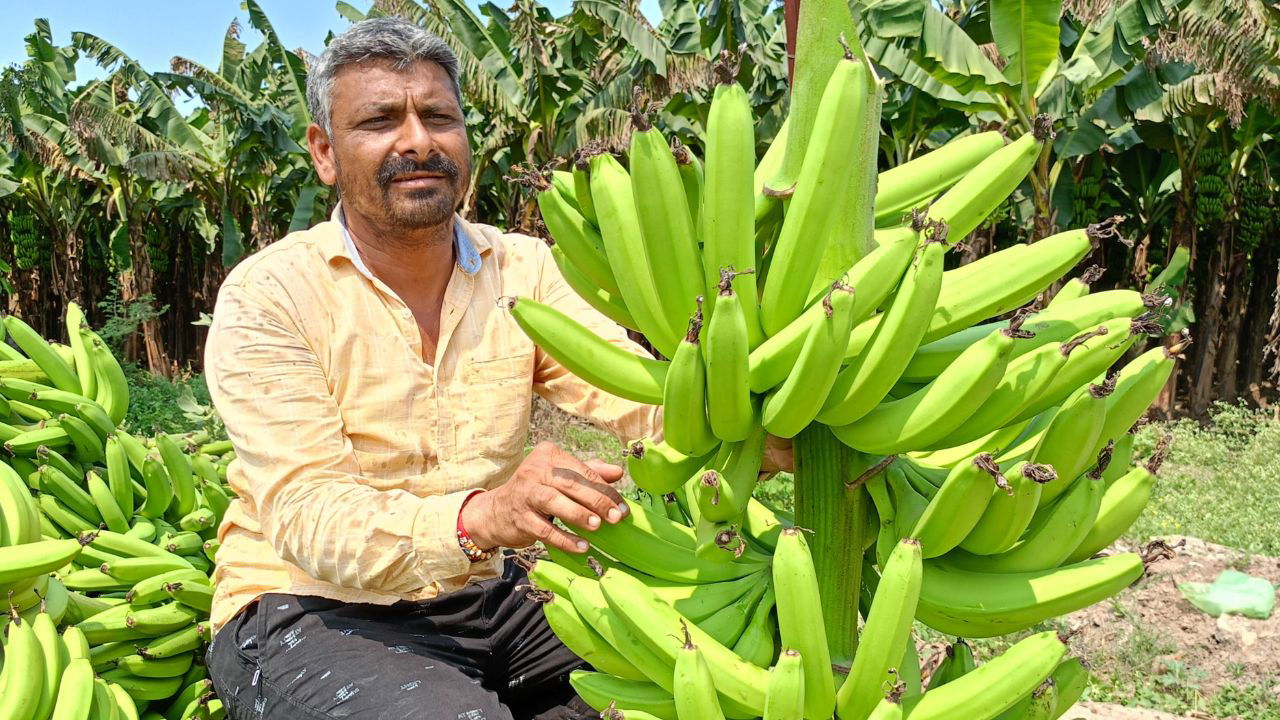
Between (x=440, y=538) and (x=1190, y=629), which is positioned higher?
(x=440, y=538)

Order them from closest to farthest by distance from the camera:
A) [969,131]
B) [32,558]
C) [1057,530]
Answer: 1. [1057,530]
2. [32,558]
3. [969,131]

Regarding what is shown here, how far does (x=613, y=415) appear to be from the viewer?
2596 millimetres

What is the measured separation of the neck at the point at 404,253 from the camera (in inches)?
103

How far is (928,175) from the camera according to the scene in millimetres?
1535

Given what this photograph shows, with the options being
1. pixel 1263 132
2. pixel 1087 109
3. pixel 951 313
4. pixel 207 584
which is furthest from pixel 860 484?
pixel 1263 132

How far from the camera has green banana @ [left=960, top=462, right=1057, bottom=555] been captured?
128 cm

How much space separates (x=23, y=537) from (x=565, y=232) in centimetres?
162

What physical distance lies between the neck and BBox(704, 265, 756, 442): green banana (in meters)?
1.47

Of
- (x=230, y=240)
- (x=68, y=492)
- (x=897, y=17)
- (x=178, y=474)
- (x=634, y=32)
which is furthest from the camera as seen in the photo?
(x=230, y=240)

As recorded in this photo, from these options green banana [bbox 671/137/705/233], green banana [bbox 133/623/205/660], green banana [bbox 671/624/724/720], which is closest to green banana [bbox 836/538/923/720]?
green banana [bbox 671/624/724/720]

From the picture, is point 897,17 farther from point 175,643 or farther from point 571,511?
point 571,511

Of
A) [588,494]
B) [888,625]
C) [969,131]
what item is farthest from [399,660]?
[969,131]

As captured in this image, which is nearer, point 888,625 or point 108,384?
point 888,625

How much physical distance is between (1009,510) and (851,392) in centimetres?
28
